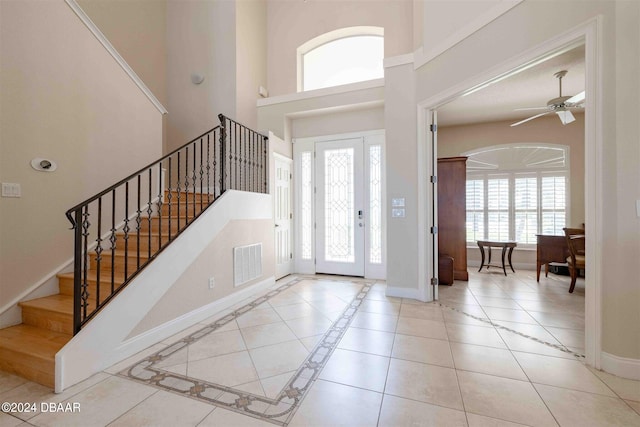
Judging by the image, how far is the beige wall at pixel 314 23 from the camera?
5.16 metres

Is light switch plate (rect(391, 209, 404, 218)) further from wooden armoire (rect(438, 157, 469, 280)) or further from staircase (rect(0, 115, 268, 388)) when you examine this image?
staircase (rect(0, 115, 268, 388))

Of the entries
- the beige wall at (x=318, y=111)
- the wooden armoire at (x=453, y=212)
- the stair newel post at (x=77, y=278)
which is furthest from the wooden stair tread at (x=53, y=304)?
the wooden armoire at (x=453, y=212)

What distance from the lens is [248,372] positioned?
215 centimetres

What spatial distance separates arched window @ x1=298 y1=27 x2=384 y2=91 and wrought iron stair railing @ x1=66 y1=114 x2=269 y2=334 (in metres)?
2.35

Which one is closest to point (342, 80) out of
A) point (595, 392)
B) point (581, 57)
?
point (581, 57)

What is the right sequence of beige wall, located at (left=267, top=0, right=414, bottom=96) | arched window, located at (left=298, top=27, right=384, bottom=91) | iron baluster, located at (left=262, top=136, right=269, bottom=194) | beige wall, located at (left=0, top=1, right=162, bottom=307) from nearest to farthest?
beige wall, located at (left=0, top=1, right=162, bottom=307) → iron baluster, located at (left=262, top=136, right=269, bottom=194) → beige wall, located at (left=267, top=0, right=414, bottom=96) → arched window, located at (left=298, top=27, right=384, bottom=91)

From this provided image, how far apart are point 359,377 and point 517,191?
5.84 metres

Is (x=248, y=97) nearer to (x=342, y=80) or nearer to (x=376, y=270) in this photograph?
(x=342, y=80)

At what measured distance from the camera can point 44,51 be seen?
287 centimetres

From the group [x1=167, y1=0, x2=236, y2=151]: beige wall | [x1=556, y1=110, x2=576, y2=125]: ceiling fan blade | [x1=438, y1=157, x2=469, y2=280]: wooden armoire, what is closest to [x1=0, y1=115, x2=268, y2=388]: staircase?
[x1=167, y1=0, x2=236, y2=151]: beige wall

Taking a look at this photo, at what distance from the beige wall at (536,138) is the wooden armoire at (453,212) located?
1.76 m

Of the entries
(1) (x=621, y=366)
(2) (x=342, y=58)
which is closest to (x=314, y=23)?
(2) (x=342, y=58)

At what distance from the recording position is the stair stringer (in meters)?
2.04

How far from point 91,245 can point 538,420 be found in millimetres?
4446
